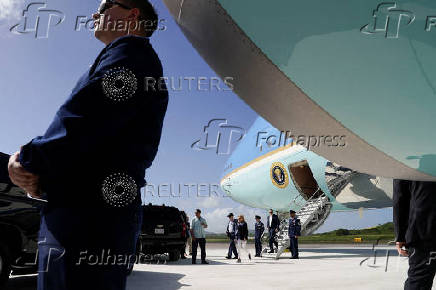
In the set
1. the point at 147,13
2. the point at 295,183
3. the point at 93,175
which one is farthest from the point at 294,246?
the point at 93,175

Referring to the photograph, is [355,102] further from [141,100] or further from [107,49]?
[107,49]

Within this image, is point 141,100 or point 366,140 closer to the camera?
point 141,100

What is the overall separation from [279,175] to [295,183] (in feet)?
2.51

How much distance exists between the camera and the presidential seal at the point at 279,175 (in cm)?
1508

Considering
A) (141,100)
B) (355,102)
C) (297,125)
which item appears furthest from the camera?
(297,125)

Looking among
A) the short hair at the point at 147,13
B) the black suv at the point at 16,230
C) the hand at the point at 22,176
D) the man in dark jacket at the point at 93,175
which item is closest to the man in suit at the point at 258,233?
the black suv at the point at 16,230

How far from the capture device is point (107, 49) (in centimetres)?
149

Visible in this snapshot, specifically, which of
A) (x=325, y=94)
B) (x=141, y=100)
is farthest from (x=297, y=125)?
(x=141, y=100)

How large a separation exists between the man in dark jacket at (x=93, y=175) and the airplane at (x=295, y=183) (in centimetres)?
1049

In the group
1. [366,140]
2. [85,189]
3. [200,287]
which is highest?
[366,140]

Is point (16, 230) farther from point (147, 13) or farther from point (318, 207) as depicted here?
point (318, 207)

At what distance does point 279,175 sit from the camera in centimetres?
1535

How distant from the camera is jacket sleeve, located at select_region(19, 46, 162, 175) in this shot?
1234mm

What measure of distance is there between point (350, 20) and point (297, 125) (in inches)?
23.8
